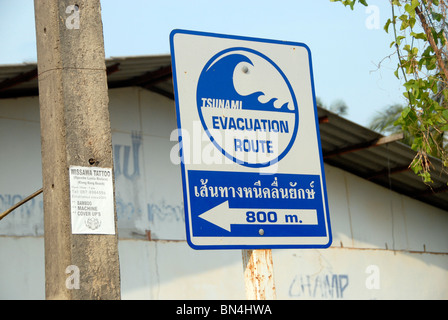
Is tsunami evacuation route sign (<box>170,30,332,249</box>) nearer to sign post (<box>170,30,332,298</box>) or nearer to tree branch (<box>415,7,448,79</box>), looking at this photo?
sign post (<box>170,30,332,298</box>)

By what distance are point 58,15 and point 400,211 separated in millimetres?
11725

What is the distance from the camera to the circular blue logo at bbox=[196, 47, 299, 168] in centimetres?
398

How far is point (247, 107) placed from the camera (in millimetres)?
4094

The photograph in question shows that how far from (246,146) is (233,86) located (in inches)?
13.7

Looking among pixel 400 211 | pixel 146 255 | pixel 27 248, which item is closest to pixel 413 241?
pixel 400 211

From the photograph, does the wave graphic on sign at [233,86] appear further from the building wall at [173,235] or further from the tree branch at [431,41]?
the building wall at [173,235]

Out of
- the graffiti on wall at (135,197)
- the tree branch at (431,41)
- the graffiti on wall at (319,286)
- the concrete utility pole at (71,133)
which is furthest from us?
the graffiti on wall at (319,286)

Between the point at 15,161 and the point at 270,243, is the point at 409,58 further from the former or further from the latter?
the point at 15,161

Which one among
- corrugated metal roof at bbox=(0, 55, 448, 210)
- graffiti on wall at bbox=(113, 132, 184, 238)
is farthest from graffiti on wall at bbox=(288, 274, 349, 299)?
graffiti on wall at bbox=(113, 132, 184, 238)

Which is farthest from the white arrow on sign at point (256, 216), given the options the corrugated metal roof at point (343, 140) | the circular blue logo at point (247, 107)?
the corrugated metal roof at point (343, 140)

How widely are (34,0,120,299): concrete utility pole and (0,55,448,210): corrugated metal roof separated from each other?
504cm

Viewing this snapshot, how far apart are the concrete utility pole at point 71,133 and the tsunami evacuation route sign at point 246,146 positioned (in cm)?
50

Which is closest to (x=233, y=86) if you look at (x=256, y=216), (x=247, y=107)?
(x=247, y=107)

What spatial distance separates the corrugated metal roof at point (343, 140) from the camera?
32.8ft
